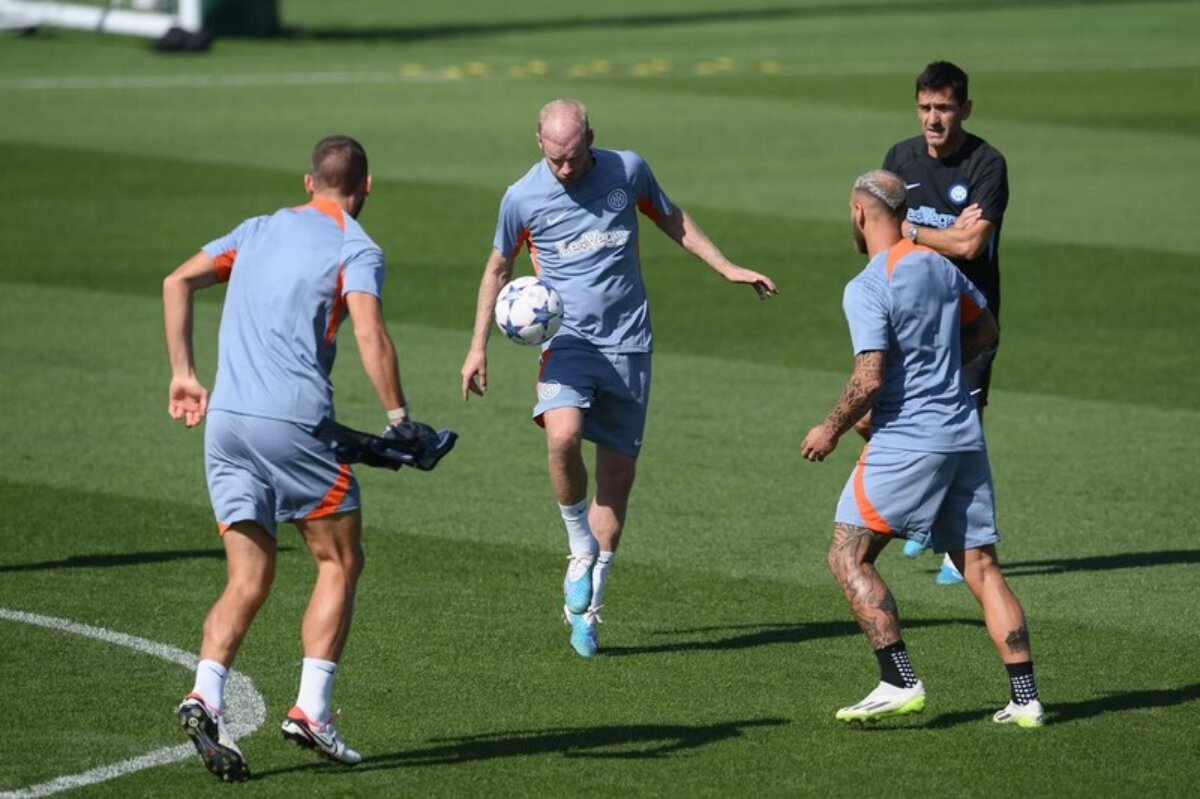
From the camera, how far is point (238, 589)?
25.3ft

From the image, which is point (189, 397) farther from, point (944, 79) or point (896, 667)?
point (944, 79)

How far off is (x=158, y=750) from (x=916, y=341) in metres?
3.23

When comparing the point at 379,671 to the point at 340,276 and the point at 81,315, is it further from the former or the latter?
the point at 81,315

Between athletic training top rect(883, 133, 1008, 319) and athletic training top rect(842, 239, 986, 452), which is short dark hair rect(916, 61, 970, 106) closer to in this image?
athletic training top rect(883, 133, 1008, 319)

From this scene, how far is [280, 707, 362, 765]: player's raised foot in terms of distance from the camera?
758 centimetres

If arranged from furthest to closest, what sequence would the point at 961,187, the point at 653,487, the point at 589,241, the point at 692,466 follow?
the point at 692,466
the point at 653,487
the point at 961,187
the point at 589,241

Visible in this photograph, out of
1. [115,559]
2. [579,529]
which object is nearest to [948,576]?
[579,529]

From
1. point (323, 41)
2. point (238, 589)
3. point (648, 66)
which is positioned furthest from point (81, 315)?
point (323, 41)

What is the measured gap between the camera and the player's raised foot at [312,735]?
7.58m

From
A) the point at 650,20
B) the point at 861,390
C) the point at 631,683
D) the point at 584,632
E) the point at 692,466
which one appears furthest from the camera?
the point at 650,20

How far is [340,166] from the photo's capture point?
769 centimetres

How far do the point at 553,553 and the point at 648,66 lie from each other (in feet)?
89.1

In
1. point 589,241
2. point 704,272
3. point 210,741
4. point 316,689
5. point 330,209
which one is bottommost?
point 704,272

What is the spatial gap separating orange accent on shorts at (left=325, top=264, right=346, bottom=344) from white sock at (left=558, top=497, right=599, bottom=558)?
2.40 metres
